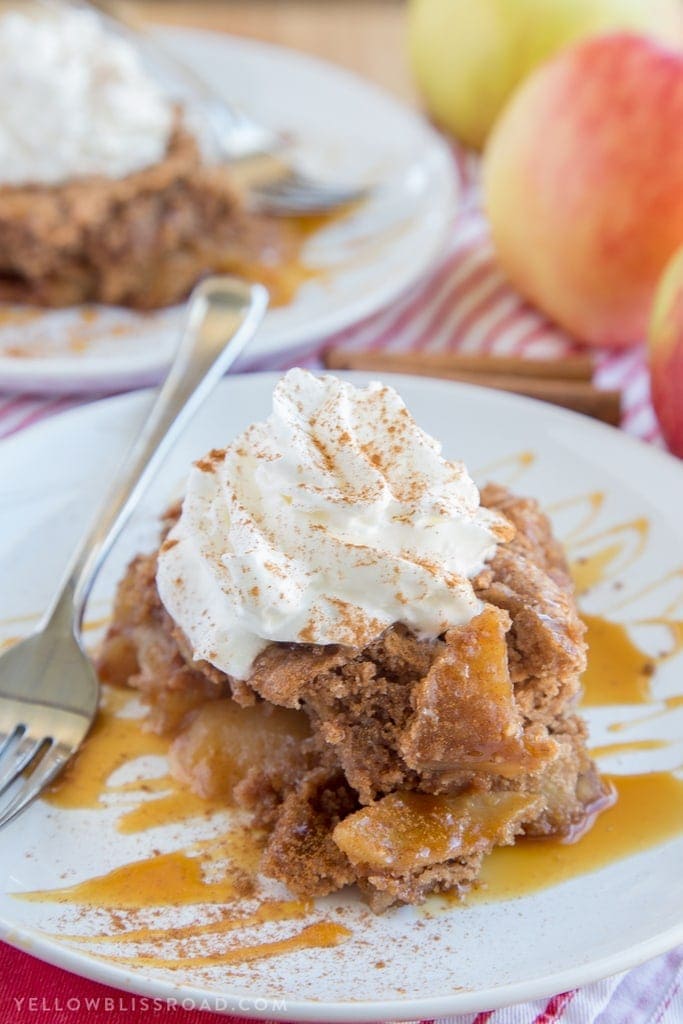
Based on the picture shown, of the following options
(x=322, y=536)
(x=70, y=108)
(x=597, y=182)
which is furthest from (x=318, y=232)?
(x=322, y=536)

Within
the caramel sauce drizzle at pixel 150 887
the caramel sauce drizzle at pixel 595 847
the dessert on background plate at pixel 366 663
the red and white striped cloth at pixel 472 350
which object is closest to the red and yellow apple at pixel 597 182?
the red and white striped cloth at pixel 472 350

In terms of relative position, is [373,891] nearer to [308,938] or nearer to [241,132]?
[308,938]

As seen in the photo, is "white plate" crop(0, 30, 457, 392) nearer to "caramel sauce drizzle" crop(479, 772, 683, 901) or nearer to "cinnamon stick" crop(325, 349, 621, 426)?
"cinnamon stick" crop(325, 349, 621, 426)

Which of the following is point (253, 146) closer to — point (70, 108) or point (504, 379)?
point (70, 108)

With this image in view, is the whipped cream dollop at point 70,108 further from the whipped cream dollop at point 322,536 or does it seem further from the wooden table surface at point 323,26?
the whipped cream dollop at point 322,536

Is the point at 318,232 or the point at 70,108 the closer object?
the point at 70,108

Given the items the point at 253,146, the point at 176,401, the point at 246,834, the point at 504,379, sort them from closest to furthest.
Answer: the point at 246,834, the point at 176,401, the point at 504,379, the point at 253,146
